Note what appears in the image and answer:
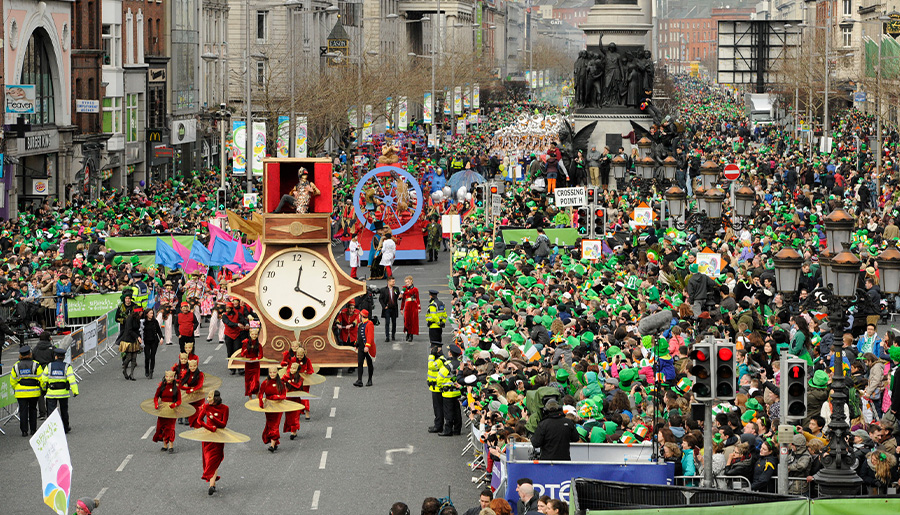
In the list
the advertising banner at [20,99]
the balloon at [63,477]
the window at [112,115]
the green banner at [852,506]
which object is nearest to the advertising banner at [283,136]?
the window at [112,115]

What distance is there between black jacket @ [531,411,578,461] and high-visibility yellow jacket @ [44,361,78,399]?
814cm

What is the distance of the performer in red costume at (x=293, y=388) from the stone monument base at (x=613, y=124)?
38717mm

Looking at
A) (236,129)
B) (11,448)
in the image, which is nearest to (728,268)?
(11,448)

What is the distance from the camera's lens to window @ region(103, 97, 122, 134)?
61906 millimetres

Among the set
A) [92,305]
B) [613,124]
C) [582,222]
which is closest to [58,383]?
[92,305]

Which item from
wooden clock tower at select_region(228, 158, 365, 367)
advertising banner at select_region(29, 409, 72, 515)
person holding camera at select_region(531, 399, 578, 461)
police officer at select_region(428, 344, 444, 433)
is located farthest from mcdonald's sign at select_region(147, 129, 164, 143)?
advertising banner at select_region(29, 409, 72, 515)

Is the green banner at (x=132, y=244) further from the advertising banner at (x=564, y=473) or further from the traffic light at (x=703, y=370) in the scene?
the traffic light at (x=703, y=370)

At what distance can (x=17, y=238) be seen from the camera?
39875 millimetres

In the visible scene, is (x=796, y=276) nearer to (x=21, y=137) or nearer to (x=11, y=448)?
(x=11, y=448)

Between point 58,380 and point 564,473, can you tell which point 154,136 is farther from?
point 564,473

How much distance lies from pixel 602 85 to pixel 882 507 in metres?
49.4

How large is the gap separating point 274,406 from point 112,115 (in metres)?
43.0

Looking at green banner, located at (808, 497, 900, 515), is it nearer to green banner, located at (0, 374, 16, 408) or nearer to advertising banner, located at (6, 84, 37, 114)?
green banner, located at (0, 374, 16, 408)

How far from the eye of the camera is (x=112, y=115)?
205ft
